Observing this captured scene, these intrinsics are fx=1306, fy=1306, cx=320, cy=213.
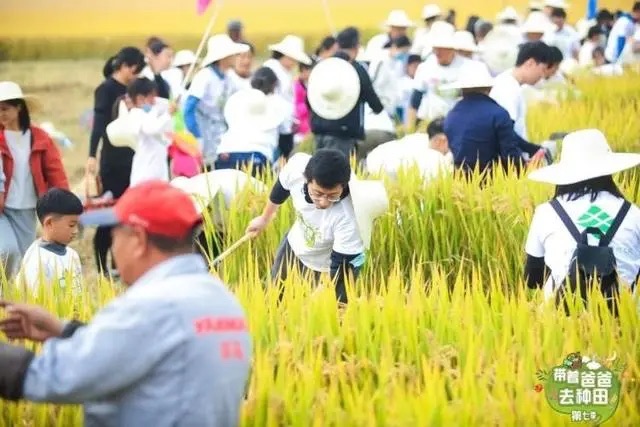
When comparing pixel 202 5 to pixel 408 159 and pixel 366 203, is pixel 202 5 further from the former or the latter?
pixel 366 203

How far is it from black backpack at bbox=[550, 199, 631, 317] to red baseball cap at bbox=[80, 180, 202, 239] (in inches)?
71.3

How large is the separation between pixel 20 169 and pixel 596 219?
2732 millimetres

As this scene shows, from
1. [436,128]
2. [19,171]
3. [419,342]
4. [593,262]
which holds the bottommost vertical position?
[419,342]

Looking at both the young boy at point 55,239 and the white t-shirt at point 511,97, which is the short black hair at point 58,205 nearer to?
the young boy at point 55,239

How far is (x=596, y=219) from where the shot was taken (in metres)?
4.17

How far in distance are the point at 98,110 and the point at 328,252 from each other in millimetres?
2601

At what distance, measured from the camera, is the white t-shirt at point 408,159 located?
21.6ft

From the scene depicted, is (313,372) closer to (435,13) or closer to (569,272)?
(569,272)

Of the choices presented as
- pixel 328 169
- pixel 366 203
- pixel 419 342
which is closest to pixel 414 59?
pixel 366 203

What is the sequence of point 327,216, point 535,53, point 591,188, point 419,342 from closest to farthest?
point 419,342 < point 591,188 < point 327,216 < point 535,53

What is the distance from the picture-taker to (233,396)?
2.55 m

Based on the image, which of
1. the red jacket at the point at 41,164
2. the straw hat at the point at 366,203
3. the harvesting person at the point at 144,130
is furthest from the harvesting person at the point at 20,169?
the straw hat at the point at 366,203

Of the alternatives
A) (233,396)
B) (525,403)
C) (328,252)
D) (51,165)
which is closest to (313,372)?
(525,403)

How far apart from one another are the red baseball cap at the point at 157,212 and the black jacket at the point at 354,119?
4.93 metres
